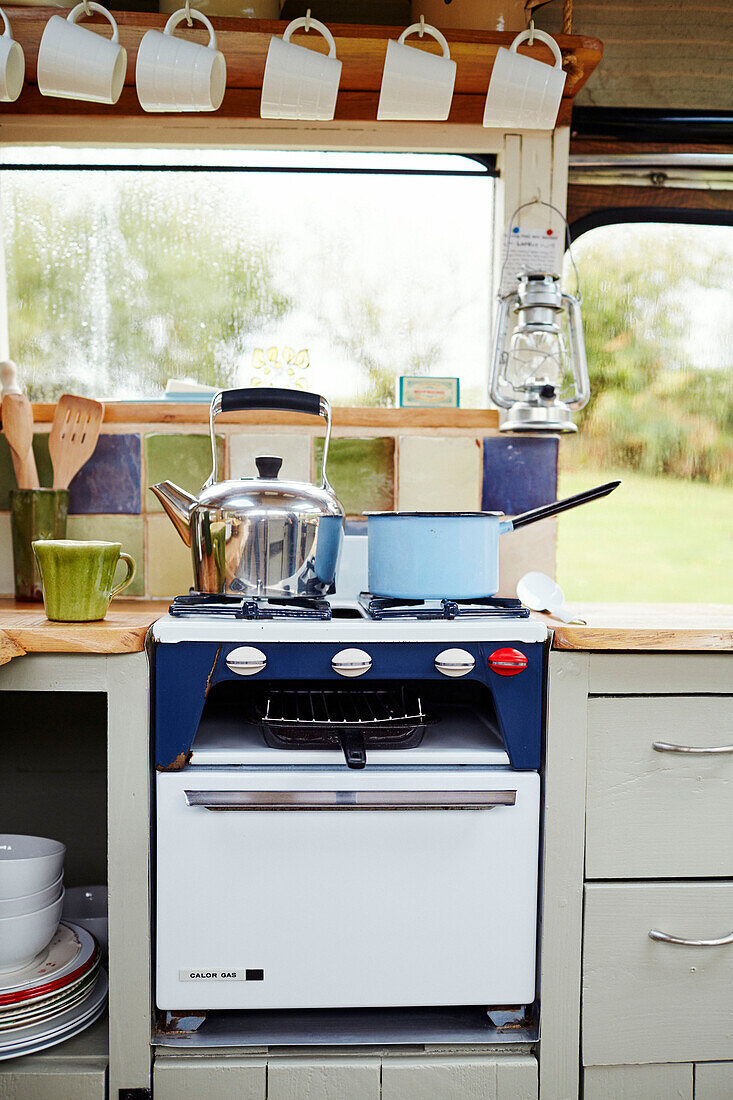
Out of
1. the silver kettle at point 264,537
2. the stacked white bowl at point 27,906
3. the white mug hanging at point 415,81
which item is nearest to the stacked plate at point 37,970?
the stacked white bowl at point 27,906

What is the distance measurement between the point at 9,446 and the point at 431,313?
3.41 feet

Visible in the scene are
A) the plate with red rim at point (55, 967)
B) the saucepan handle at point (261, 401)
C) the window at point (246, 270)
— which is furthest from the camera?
the window at point (246, 270)

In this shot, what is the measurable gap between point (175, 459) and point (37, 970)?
3.45 ft

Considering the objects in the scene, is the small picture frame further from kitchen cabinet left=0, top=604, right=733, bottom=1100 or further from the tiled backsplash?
kitchen cabinet left=0, top=604, right=733, bottom=1100

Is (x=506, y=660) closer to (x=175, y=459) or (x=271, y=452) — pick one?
(x=271, y=452)

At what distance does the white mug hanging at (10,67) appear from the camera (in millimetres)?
1554

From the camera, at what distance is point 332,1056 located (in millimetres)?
1346

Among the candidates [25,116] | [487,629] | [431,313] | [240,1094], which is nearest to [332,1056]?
[240,1094]

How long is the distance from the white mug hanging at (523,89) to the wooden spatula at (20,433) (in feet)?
3.65

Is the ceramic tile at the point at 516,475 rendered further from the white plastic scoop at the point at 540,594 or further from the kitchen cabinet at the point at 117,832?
the kitchen cabinet at the point at 117,832

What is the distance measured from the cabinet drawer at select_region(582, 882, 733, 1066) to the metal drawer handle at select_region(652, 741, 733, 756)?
0.72 feet

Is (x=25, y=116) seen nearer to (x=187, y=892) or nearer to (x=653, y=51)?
(x=653, y=51)

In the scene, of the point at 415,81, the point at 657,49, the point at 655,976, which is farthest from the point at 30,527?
the point at 657,49

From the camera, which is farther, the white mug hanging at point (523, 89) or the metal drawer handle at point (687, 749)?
the white mug hanging at point (523, 89)
